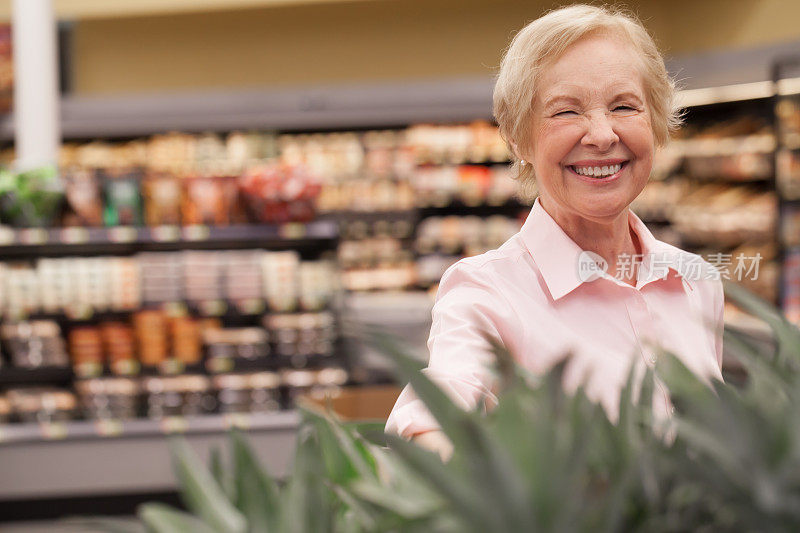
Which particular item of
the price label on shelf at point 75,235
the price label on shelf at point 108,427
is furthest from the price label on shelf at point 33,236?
the price label on shelf at point 108,427

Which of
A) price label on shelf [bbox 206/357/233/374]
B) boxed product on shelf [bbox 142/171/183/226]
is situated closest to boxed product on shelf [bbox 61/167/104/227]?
boxed product on shelf [bbox 142/171/183/226]

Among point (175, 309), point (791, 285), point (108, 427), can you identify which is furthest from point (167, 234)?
point (791, 285)

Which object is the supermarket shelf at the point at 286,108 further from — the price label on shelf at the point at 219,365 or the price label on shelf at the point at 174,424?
the price label on shelf at the point at 174,424

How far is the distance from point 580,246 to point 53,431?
4.26 meters

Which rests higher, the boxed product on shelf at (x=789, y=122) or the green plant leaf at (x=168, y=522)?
the boxed product on shelf at (x=789, y=122)

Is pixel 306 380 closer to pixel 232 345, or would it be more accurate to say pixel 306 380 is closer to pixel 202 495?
pixel 232 345

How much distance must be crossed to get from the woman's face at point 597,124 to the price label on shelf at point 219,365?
407 centimetres

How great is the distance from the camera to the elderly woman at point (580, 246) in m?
1.08

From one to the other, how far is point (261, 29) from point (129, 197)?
4.87 m

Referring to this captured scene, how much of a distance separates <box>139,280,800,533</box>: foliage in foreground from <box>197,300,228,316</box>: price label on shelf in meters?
4.42

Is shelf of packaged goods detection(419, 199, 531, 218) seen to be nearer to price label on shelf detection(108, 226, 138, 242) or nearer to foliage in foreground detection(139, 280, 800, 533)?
price label on shelf detection(108, 226, 138, 242)

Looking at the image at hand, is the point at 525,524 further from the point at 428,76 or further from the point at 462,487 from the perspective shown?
the point at 428,76

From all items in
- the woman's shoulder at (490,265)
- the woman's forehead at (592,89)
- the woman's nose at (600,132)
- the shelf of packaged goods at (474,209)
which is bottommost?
the shelf of packaged goods at (474,209)

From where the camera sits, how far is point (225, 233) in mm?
4961
